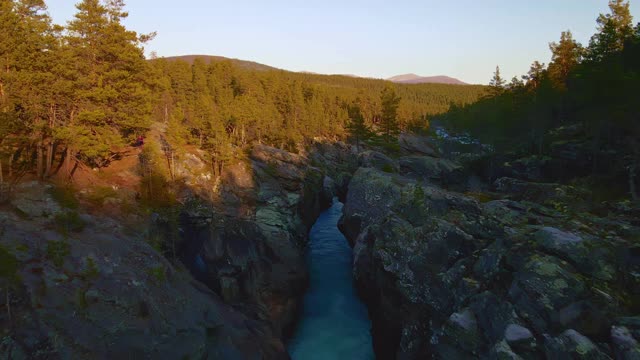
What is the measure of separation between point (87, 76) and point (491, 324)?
33363mm

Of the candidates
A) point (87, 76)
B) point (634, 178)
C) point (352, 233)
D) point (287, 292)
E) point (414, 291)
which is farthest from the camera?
point (352, 233)

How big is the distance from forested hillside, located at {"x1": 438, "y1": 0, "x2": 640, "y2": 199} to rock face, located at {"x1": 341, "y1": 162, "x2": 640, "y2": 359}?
7.76 meters

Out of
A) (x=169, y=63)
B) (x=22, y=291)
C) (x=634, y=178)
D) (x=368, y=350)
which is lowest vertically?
(x=368, y=350)

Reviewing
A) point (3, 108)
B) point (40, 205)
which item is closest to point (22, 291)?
point (40, 205)

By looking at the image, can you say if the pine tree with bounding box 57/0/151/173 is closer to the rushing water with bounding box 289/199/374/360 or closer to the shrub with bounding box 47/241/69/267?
the shrub with bounding box 47/241/69/267

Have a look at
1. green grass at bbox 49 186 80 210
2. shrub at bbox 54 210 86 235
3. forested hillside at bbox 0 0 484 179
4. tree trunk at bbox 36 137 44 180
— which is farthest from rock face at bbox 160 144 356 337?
tree trunk at bbox 36 137 44 180

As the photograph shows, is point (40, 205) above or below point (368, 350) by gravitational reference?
above

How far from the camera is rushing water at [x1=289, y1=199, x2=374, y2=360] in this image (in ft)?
89.2

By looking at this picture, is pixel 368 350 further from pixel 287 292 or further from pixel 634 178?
pixel 634 178

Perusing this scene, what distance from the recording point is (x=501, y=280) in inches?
685

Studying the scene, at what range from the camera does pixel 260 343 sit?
76.9 ft

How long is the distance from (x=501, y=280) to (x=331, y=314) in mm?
18047

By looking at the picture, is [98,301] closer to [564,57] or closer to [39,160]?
[39,160]

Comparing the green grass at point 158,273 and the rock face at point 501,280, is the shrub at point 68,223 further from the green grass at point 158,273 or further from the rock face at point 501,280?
the rock face at point 501,280
